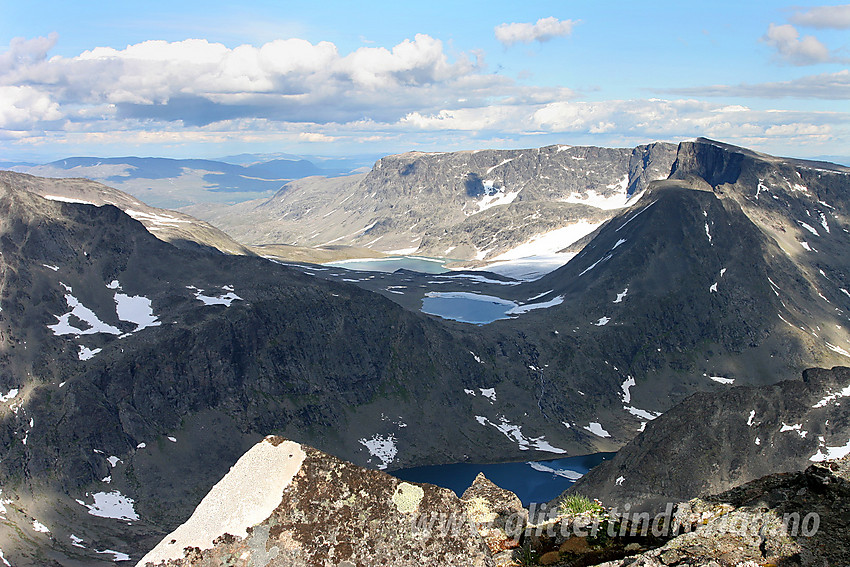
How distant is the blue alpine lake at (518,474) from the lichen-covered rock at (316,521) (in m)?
136

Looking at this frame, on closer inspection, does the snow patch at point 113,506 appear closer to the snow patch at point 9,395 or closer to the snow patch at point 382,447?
the snow patch at point 9,395

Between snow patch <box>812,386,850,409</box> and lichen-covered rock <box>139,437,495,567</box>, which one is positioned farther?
snow patch <box>812,386,850,409</box>

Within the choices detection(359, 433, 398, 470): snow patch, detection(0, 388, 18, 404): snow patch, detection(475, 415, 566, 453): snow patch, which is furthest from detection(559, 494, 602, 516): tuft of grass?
detection(0, 388, 18, 404): snow patch

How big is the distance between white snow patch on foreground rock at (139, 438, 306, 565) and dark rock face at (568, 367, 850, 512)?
243ft

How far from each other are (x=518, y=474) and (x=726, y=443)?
72.2 m

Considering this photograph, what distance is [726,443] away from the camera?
106 metres

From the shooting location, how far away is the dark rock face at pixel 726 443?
317 feet

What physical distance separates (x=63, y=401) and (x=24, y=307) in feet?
117

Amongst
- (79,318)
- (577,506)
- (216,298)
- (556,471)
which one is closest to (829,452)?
(556,471)

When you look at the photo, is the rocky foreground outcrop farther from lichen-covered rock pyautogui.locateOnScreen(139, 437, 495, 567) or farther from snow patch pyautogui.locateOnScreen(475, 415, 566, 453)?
snow patch pyautogui.locateOnScreen(475, 415, 566, 453)

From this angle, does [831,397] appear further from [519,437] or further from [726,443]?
[519,437]

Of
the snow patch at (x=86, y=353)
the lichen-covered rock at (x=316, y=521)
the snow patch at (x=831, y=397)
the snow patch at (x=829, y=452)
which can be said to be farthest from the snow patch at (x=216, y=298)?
the lichen-covered rock at (x=316, y=521)

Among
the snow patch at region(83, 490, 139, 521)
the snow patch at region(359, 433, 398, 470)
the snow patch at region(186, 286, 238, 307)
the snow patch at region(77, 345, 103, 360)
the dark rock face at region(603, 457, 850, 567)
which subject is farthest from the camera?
the snow patch at region(186, 286, 238, 307)

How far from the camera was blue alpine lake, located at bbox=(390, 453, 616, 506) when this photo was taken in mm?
A: 157625
